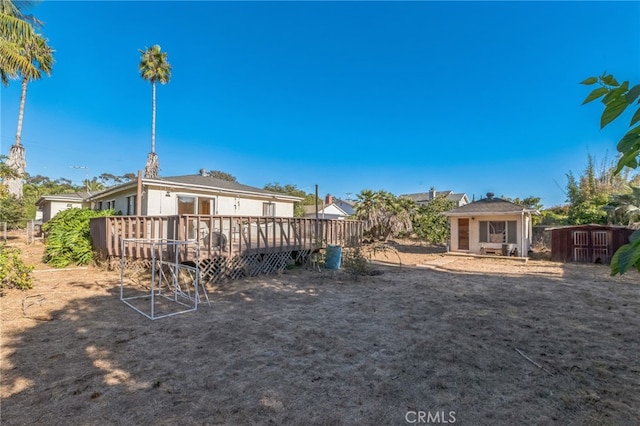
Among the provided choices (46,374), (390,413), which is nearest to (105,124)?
(46,374)

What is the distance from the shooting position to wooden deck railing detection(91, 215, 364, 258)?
324 inches

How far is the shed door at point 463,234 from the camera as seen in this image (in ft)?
57.1

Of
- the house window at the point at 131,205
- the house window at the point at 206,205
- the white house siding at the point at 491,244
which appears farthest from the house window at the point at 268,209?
the white house siding at the point at 491,244

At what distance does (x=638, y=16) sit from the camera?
1226 millimetres

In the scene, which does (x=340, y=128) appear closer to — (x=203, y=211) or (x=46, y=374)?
(x=203, y=211)

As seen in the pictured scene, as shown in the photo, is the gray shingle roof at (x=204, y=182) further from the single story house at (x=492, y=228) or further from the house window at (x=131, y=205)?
the single story house at (x=492, y=228)

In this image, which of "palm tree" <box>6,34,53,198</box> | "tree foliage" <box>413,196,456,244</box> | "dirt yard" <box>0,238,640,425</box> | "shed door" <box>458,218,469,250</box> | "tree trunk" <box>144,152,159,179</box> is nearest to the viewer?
"dirt yard" <box>0,238,640,425</box>

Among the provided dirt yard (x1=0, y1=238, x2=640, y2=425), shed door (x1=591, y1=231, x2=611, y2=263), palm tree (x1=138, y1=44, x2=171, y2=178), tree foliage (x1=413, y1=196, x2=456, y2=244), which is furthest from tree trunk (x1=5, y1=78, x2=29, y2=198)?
shed door (x1=591, y1=231, x2=611, y2=263)

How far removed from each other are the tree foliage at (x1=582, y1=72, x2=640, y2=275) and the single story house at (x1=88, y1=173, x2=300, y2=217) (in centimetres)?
1229

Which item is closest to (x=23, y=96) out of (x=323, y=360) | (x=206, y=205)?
(x=206, y=205)

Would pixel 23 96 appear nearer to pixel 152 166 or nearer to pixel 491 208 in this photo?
pixel 152 166

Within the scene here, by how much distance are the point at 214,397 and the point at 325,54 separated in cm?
2069

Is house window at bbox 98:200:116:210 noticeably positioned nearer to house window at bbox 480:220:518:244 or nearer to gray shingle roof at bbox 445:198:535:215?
gray shingle roof at bbox 445:198:535:215

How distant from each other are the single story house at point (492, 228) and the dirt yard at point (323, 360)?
8.82m
